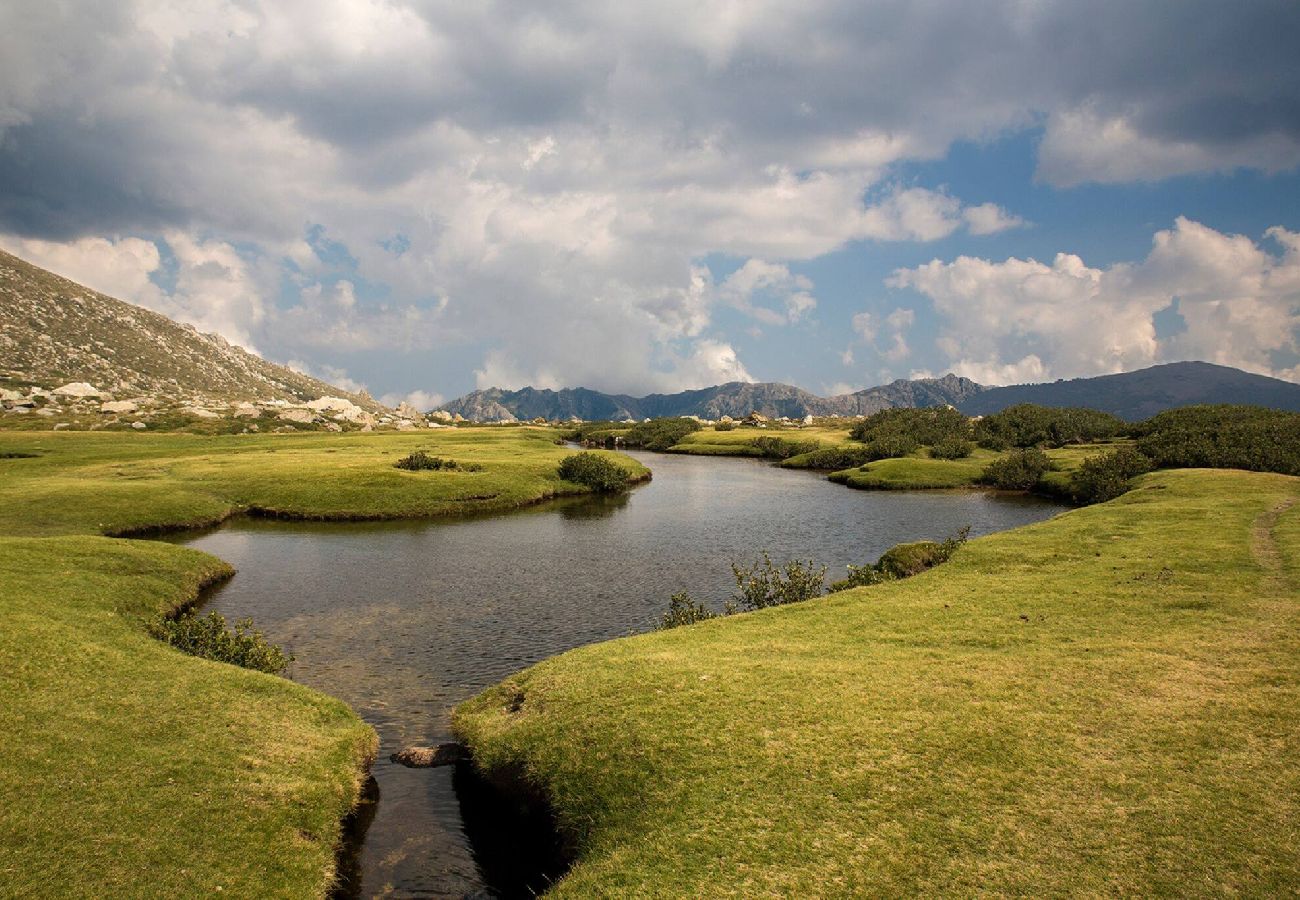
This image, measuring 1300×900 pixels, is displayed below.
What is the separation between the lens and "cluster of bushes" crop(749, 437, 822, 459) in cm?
17362

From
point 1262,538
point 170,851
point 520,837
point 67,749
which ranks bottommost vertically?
point 520,837

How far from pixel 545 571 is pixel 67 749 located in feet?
121

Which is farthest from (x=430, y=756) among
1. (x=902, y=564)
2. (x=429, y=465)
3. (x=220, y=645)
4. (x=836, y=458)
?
(x=836, y=458)

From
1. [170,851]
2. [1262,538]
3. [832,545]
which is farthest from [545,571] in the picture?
[1262,538]

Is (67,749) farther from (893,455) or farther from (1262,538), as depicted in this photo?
(893,455)

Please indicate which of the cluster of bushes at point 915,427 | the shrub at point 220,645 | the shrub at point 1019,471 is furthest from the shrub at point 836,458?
the shrub at point 220,645

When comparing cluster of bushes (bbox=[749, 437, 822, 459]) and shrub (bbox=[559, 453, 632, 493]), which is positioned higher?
cluster of bushes (bbox=[749, 437, 822, 459])

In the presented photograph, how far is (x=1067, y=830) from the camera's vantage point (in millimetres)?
15133

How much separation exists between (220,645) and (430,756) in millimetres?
13303

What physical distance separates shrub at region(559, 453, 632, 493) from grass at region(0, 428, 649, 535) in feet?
7.14

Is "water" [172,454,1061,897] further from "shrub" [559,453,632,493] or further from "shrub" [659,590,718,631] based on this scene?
"shrub" [559,453,632,493]

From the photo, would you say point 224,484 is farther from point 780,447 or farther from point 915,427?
point 915,427

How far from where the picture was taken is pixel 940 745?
18.7 metres

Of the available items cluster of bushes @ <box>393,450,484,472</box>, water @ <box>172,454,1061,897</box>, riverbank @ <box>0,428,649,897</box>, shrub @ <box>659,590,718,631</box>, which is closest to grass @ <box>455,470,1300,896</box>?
water @ <box>172,454,1061,897</box>
